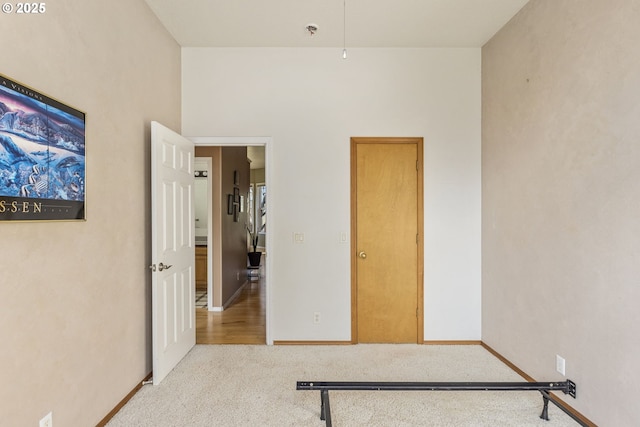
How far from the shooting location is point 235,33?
118 inches

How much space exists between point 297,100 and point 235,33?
82 cm

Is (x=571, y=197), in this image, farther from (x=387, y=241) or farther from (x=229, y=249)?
(x=229, y=249)

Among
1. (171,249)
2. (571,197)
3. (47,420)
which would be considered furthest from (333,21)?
(47,420)

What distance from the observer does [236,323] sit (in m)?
3.96

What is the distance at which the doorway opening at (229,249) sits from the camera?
331cm

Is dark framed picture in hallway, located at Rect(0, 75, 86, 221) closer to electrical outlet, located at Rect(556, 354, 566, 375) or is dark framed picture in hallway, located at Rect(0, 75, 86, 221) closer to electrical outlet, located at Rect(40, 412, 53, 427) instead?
electrical outlet, located at Rect(40, 412, 53, 427)

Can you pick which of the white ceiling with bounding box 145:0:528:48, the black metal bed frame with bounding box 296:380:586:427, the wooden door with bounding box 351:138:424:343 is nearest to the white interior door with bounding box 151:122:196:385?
the white ceiling with bounding box 145:0:528:48

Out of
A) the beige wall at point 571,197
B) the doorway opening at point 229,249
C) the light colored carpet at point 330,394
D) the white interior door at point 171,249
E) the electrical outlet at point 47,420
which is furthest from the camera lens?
the doorway opening at point 229,249

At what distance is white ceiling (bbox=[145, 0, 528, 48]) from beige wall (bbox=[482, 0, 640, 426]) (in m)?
0.32

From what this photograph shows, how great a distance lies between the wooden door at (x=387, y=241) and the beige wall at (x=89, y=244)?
1984mm

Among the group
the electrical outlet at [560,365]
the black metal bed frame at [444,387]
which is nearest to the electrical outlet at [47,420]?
the black metal bed frame at [444,387]

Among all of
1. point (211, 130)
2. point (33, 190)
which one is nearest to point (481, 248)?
point (211, 130)

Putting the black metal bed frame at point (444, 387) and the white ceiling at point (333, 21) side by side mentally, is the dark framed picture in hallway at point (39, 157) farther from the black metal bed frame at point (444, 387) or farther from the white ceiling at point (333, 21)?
the black metal bed frame at point (444, 387)

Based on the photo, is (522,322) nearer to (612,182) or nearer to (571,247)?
(571,247)
